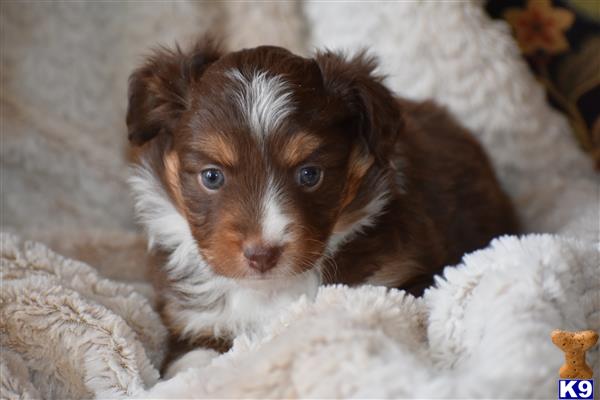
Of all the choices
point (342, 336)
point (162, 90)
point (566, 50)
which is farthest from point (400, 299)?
point (566, 50)

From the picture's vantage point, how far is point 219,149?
2.39 m

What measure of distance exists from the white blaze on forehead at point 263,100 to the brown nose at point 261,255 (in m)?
0.32

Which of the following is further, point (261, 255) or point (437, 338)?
point (261, 255)

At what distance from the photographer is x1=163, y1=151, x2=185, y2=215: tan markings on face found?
2598 millimetres

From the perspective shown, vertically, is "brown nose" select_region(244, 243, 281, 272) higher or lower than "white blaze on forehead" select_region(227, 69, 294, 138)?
lower

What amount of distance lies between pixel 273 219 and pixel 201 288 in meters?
0.54

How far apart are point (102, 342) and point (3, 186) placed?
129cm

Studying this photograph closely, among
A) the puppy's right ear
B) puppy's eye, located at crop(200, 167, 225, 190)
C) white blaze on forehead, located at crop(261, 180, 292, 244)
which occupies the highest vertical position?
the puppy's right ear

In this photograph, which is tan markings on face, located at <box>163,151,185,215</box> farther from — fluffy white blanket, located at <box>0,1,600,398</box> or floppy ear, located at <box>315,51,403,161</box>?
floppy ear, located at <box>315,51,403,161</box>

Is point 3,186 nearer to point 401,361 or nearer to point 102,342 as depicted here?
point 102,342

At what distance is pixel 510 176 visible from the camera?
12.2 ft

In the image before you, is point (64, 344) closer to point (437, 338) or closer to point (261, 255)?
point (261, 255)

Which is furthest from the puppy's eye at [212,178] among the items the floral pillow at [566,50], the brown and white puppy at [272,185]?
the floral pillow at [566,50]

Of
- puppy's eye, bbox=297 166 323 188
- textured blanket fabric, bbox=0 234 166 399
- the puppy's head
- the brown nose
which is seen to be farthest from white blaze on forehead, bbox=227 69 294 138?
textured blanket fabric, bbox=0 234 166 399
